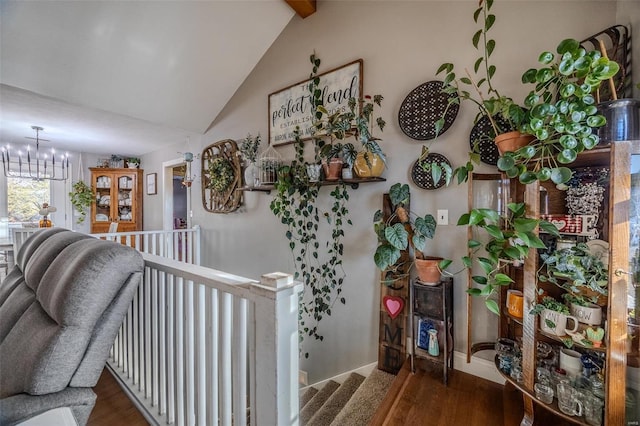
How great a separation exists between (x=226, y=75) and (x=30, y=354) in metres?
2.87

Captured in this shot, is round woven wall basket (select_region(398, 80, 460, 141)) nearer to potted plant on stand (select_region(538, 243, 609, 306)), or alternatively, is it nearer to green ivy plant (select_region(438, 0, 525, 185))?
green ivy plant (select_region(438, 0, 525, 185))

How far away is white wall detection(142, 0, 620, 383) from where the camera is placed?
1.57 meters

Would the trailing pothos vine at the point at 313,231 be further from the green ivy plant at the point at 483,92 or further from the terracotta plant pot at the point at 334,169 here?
the green ivy plant at the point at 483,92

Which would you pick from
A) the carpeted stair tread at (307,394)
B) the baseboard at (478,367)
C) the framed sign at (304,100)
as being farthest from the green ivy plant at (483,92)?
the carpeted stair tread at (307,394)

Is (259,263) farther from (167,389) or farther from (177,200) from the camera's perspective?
(177,200)

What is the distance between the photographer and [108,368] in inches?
67.4

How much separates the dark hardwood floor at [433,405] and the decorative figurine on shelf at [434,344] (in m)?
0.18

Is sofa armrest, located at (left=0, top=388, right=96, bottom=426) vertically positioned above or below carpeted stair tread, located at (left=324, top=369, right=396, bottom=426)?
above

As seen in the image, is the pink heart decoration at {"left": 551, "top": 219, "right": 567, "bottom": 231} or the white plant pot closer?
the white plant pot

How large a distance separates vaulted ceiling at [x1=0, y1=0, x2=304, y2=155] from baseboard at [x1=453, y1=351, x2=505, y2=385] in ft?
10.4

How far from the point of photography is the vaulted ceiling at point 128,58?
1.99 m

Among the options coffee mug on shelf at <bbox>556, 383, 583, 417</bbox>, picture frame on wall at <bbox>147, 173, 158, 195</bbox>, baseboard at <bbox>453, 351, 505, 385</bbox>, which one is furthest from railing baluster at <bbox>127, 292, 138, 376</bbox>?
picture frame on wall at <bbox>147, 173, 158, 195</bbox>

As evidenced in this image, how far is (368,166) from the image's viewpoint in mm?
1915

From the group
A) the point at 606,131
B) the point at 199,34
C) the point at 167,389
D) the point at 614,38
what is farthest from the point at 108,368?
the point at 614,38
